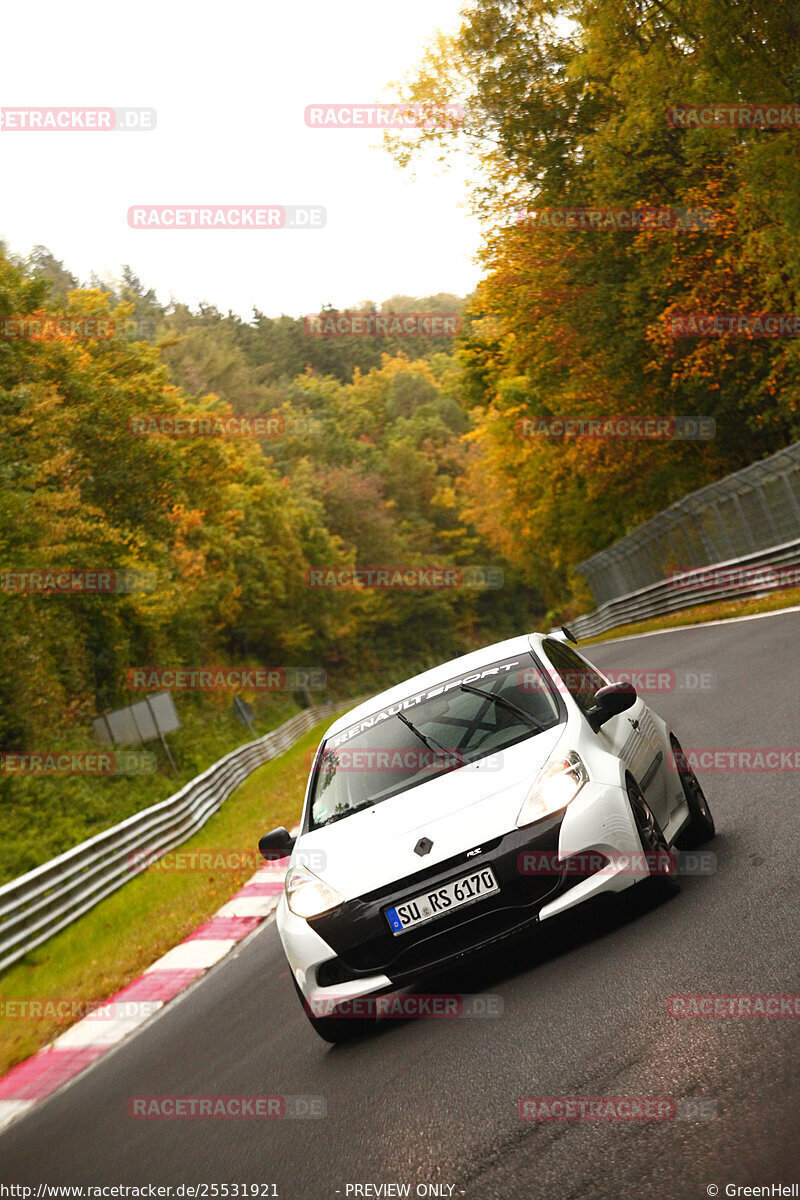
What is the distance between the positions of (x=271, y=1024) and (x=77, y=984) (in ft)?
15.0

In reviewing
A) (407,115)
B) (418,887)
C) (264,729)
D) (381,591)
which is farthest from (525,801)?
(381,591)

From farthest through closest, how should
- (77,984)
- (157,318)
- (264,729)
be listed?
(157,318) < (264,729) < (77,984)

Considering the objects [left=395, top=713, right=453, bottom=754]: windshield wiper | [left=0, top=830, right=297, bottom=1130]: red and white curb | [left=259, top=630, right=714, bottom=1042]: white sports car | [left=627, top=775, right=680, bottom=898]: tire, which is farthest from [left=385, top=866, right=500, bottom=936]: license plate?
[left=0, top=830, right=297, bottom=1130]: red and white curb

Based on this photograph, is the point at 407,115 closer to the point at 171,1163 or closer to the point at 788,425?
the point at 788,425

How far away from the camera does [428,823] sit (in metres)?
6.08

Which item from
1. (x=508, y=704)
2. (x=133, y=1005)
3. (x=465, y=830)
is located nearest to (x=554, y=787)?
(x=465, y=830)

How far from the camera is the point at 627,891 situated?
6496 mm

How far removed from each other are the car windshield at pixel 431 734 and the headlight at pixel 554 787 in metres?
0.42

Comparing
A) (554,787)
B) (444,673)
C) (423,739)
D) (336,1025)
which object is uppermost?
(444,673)

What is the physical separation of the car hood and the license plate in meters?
0.13

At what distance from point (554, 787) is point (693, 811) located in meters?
1.60

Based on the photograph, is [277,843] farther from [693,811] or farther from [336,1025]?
[693,811]

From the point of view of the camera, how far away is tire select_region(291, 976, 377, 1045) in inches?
244

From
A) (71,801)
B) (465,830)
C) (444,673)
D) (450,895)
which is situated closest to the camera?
(450,895)
